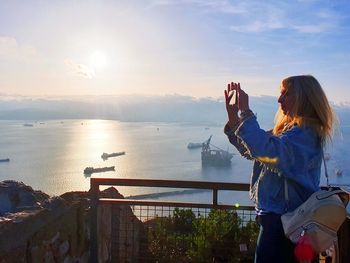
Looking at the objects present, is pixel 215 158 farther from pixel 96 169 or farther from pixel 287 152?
pixel 287 152

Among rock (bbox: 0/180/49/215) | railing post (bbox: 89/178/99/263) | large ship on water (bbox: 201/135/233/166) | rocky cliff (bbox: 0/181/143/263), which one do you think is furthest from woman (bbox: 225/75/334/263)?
large ship on water (bbox: 201/135/233/166)

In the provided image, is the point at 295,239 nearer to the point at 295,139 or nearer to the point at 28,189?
the point at 295,139

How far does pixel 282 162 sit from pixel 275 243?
1.57ft

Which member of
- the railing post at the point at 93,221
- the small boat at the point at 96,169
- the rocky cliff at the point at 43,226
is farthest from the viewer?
the small boat at the point at 96,169

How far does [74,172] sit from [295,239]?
62.0m

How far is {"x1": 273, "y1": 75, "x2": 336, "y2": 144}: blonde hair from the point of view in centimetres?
244

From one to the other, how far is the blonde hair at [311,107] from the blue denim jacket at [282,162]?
47mm

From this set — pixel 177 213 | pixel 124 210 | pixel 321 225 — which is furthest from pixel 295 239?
pixel 177 213

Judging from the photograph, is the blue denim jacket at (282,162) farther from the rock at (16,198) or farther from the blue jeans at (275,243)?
the rock at (16,198)

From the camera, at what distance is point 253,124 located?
2.37 meters

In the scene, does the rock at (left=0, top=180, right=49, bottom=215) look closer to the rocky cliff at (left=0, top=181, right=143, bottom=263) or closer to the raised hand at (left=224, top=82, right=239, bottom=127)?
the rocky cliff at (left=0, top=181, right=143, bottom=263)

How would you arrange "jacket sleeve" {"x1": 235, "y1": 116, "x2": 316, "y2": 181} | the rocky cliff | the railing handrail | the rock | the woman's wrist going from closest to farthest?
"jacket sleeve" {"x1": 235, "y1": 116, "x2": 316, "y2": 181} < the woman's wrist < the rocky cliff < the rock < the railing handrail

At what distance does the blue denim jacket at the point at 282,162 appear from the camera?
2.33m

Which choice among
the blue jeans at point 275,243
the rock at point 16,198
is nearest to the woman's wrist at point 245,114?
the blue jeans at point 275,243
